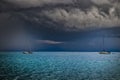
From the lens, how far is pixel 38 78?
11547 mm

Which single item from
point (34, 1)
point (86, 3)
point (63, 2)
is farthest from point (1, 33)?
point (86, 3)

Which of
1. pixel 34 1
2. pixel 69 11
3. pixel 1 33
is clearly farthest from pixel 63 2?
pixel 1 33

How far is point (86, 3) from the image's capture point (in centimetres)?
890

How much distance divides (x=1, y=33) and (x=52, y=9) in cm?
178

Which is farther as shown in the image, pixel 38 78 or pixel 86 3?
pixel 38 78

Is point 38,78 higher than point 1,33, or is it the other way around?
point 1,33

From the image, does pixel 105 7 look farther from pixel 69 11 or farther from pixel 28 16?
pixel 28 16

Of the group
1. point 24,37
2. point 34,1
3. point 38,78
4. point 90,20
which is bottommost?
point 38,78

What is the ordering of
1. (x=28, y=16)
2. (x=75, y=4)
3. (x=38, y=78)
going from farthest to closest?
(x=38, y=78), (x=28, y=16), (x=75, y=4)

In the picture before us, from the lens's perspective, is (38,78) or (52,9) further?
(38,78)

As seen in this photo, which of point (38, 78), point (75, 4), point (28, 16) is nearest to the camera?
point (75, 4)

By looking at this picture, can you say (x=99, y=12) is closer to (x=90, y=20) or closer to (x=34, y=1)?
(x=90, y=20)

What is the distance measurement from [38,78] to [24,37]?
3226 mm

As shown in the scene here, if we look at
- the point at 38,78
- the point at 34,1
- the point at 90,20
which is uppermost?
the point at 34,1
